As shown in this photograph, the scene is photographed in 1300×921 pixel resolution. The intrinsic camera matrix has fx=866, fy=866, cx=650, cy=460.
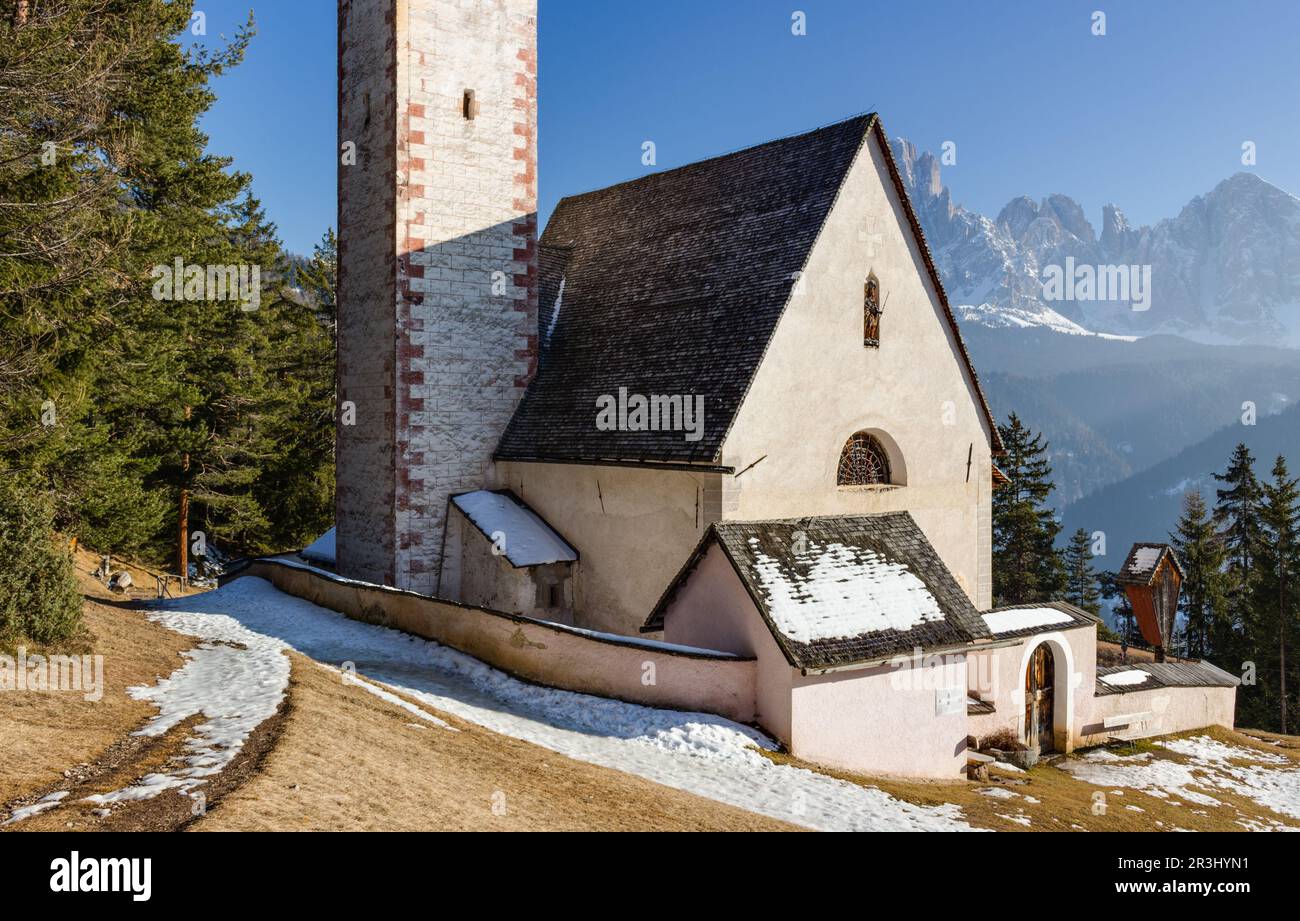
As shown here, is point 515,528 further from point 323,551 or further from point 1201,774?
point 1201,774

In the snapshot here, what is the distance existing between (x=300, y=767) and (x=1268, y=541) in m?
57.2

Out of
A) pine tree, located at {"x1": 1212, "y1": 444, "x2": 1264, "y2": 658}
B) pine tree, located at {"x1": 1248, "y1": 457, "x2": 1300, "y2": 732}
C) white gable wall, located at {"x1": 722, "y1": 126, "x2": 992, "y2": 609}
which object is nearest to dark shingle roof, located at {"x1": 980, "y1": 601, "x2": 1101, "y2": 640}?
white gable wall, located at {"x1": 722, "y1": 126, "x2": 992, "y2": 609}

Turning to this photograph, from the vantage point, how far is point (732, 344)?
54.7ft

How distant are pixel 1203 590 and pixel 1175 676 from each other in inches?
1611

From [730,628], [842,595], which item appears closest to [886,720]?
[842,595]

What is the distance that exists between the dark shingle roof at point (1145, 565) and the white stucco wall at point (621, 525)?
15.3 m

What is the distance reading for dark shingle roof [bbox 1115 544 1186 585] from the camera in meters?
25.1

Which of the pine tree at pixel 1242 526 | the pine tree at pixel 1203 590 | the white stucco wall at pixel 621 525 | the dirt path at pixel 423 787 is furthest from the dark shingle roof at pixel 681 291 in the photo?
the pine tree at pixel 1203 590

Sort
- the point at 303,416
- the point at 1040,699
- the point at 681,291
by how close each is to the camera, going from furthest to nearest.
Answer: the point at 303,416
the point at 681,291
the point at 1040,699

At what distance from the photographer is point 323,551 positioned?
24.7 meters

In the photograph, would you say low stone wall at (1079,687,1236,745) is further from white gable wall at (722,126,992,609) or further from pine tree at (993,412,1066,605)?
pine tree at (993,412,1066,605)

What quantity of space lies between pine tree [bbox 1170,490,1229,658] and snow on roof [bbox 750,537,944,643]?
48.1 meters
